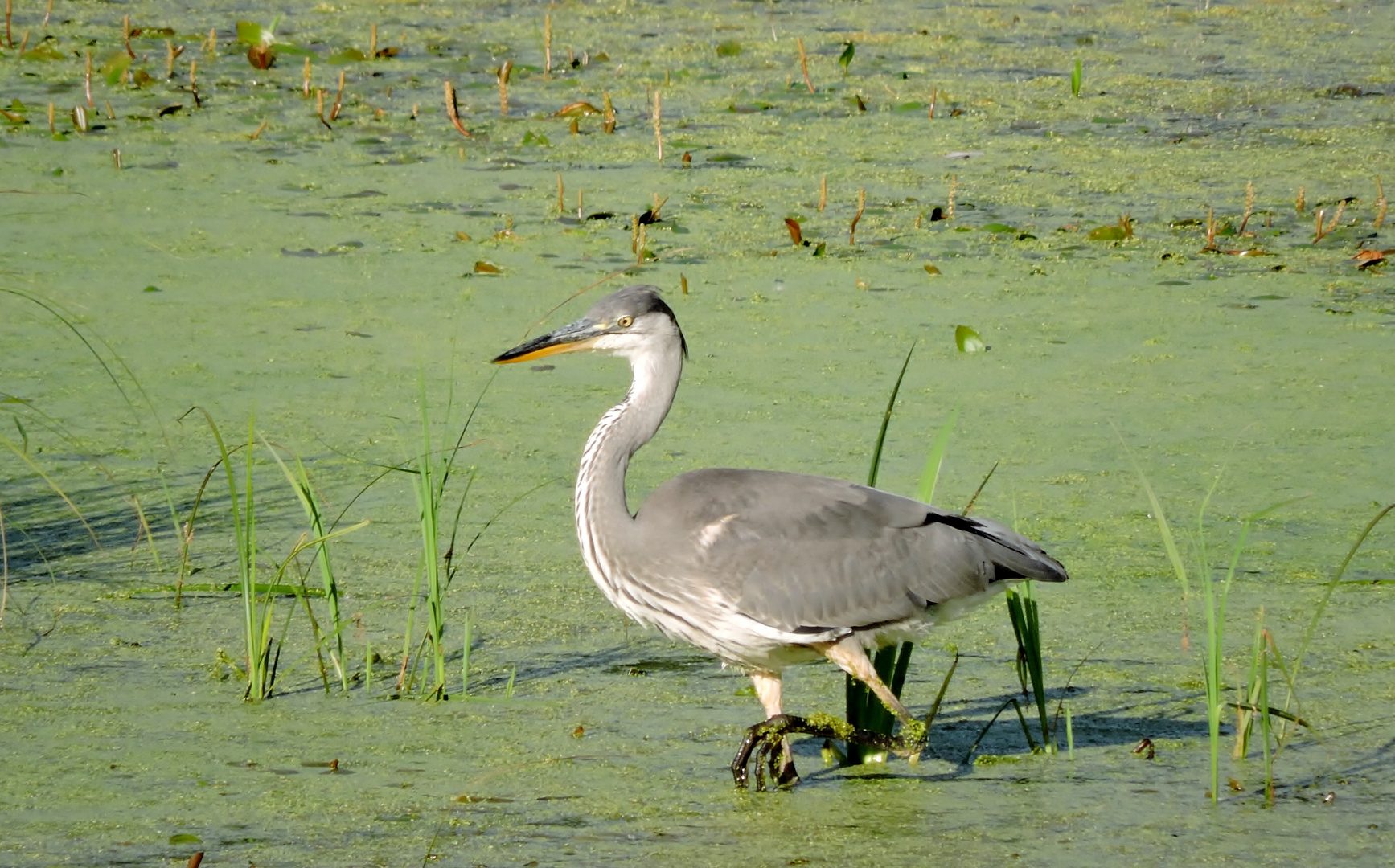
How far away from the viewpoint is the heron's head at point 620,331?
3.66 m

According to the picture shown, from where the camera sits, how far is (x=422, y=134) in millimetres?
7980

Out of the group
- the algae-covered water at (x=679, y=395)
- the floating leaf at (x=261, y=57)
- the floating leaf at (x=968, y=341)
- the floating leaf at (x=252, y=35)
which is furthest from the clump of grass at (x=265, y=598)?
the floating leaf at (x=252, y=35)

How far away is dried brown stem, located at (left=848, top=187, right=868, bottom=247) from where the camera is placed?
663 cm

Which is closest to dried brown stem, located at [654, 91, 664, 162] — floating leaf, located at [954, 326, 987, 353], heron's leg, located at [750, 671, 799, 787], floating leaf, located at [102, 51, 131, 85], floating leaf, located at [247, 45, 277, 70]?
floating leaf, located at [247, 45, 277, 70]

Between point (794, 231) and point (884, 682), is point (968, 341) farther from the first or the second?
point (884, 682)

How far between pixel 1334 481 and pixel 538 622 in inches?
90.4

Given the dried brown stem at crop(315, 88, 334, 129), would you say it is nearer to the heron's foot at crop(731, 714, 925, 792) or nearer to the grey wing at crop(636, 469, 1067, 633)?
the grey wing at crop(636, 469, 1067, 633)

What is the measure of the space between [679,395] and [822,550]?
6.31 feet

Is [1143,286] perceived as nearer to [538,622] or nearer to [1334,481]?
[1334,481]

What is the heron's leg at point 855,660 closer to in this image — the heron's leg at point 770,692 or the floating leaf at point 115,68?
the heron's leg at point 770,692

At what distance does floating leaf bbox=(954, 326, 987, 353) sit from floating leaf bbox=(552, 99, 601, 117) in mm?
3077

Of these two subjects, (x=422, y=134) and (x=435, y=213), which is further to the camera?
(x=422, y=134)

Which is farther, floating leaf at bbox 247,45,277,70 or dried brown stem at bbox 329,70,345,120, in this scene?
floating leaf at bbox 247,45,277,70

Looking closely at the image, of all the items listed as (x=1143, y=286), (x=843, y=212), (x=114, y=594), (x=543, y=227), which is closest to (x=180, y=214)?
(x=543, y=227)
